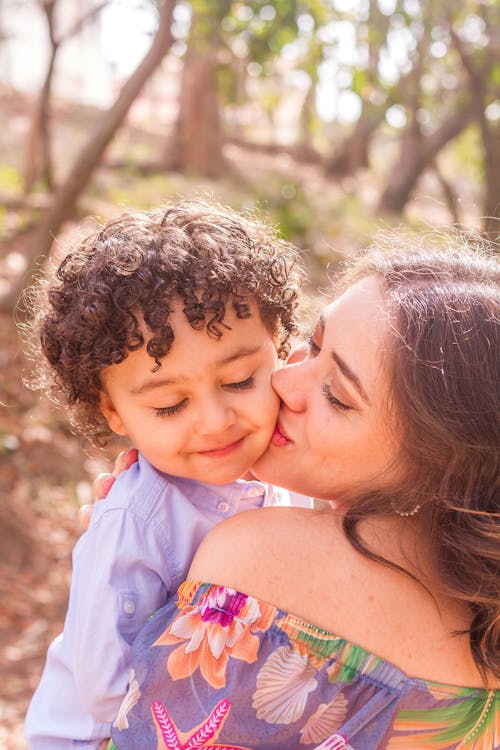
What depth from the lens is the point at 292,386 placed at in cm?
208

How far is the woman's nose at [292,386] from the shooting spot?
6.75ft

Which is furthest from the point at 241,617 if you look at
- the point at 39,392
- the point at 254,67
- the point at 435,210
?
the point at 435,210

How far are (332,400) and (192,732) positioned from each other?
74 centimetres

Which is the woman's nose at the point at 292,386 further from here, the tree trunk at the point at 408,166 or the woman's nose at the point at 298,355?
the tree trunk at the point at 408,166

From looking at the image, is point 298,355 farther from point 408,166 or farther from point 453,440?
point 408,166

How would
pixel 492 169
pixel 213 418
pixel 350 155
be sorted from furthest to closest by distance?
pixel 350 155, pixel 492 169, pixel 213 418

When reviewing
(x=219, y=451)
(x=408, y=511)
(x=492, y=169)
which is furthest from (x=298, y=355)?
(x=492, y=169)

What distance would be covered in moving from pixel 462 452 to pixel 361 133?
15.5 metres

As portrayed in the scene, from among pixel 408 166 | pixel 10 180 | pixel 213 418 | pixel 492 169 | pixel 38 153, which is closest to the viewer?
pixel 213 418

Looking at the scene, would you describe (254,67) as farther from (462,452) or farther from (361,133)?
(361,133)

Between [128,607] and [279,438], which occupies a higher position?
[279,438]

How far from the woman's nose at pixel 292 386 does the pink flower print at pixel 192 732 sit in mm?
692

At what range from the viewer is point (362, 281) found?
2.10 metres

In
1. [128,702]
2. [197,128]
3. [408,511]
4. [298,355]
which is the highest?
[298,355]
